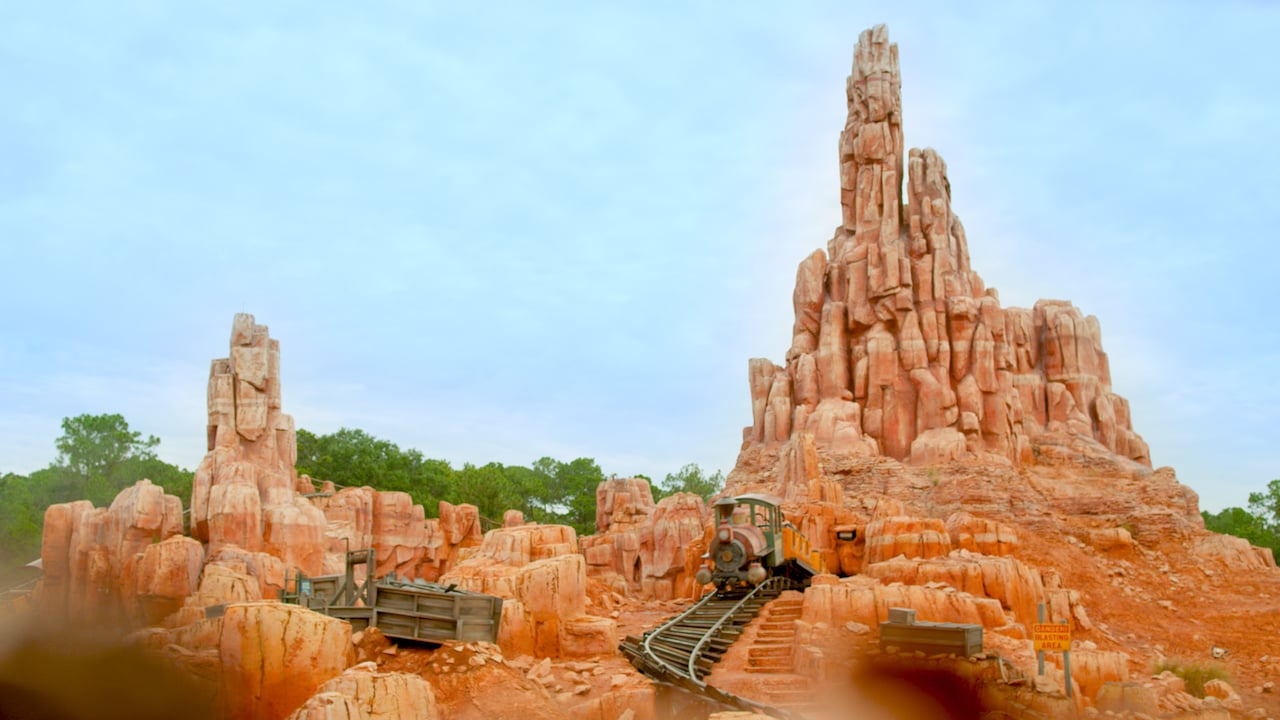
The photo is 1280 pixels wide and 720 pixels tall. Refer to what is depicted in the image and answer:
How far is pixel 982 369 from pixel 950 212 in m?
9.42

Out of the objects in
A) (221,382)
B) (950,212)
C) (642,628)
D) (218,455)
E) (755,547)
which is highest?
(950,212)

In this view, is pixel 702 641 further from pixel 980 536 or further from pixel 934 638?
pixel 980 536

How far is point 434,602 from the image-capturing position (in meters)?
17.4

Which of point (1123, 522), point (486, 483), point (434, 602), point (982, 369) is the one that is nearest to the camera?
point (434, 602)

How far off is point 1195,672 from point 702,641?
11.6m

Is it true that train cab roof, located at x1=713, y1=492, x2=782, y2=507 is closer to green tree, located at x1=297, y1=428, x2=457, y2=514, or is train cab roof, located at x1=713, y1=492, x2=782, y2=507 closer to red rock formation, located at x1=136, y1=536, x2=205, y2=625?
red rock formation, located at x1=136, y1=536, x2=205, y2=625

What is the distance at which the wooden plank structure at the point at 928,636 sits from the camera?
1739 cm

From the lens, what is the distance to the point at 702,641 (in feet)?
66.9

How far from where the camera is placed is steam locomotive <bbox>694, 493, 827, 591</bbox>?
25922mm

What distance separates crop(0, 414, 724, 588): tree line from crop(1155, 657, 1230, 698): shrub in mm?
40113

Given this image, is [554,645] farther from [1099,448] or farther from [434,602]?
[1099,448]

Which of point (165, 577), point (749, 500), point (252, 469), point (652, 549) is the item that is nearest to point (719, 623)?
point (749, 500)

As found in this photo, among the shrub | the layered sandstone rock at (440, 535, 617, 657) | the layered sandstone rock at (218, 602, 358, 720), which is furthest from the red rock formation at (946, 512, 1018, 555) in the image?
the layered sandstone rock at (218, 602, 358, 720)

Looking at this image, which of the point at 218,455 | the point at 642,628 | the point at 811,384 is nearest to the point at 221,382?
the point at 218,455
